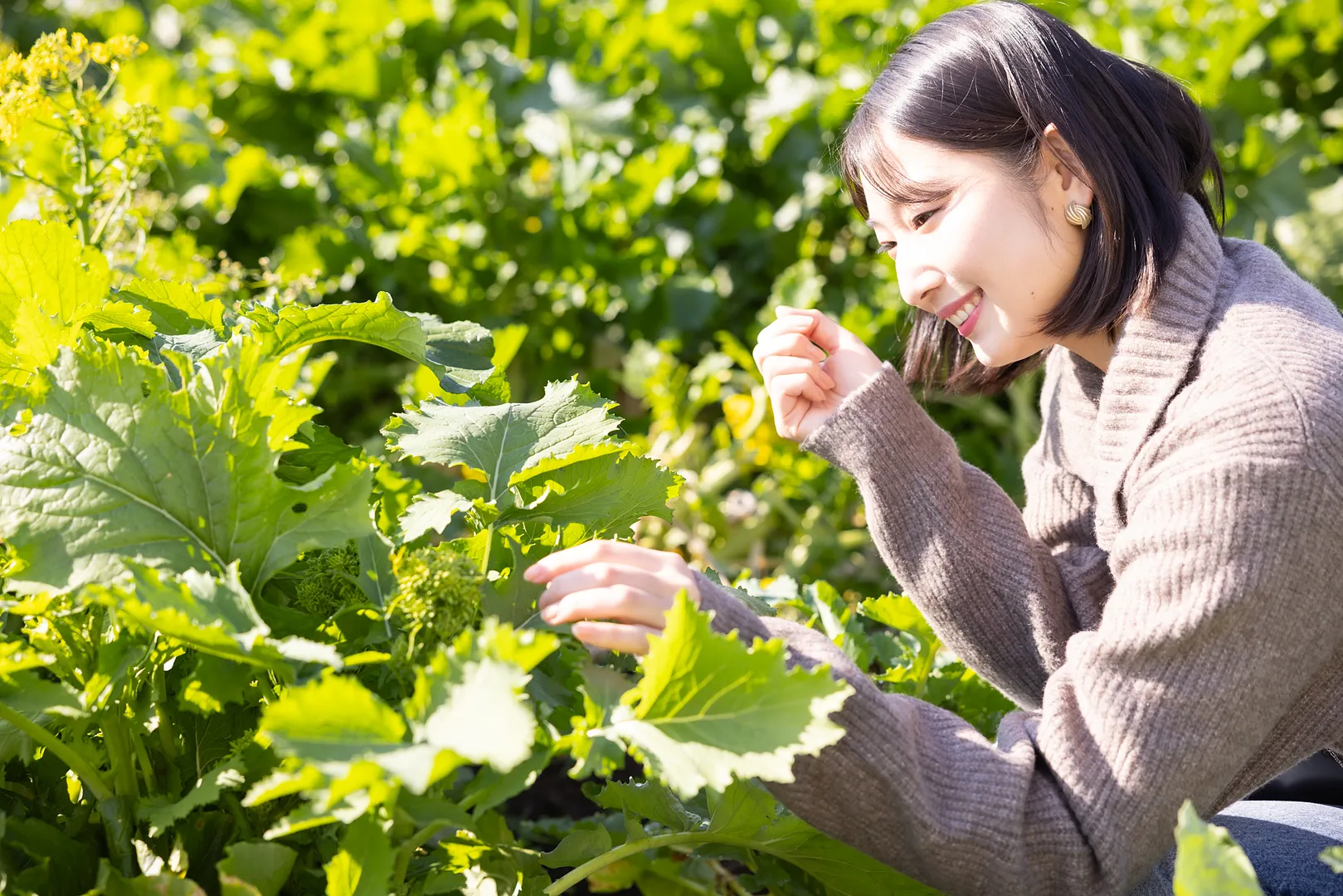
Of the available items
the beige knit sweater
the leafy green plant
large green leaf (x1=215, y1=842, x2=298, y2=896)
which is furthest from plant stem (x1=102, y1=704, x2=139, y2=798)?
the beige knit sweater

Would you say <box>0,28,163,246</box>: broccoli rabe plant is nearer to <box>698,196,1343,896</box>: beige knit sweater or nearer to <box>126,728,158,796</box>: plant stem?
<box>126,728,158,796</box>: plant stem

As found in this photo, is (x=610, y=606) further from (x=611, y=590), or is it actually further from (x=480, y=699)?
(x=480, y=699)

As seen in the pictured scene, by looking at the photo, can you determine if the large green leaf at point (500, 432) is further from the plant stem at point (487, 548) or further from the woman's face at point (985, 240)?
the woman's face at point (985, 240)

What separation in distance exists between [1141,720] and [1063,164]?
1.75ft

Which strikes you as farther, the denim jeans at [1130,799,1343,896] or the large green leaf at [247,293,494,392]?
the denim jeans at [1130,799,1343,896]

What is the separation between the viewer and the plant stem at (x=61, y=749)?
88 cm

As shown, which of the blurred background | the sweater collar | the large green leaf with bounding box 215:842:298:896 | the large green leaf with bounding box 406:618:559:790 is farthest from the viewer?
the blurred background

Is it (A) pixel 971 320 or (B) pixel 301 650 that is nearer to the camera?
(B) pixel 301 650

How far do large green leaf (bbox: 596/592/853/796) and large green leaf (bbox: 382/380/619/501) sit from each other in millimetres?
235

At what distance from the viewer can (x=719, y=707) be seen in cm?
84

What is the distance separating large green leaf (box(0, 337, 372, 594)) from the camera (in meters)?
0.87

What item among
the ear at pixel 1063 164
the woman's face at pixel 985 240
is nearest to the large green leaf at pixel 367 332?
the woman's face at pixel 985 240

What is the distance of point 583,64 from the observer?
306 cm

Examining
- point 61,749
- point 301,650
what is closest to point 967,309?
point 301,650
